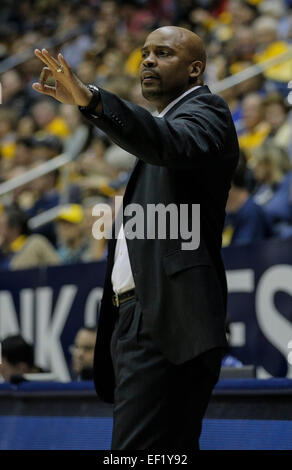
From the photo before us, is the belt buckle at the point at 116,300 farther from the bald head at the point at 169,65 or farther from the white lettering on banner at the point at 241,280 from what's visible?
the white lettering on banner at the point at 241,280

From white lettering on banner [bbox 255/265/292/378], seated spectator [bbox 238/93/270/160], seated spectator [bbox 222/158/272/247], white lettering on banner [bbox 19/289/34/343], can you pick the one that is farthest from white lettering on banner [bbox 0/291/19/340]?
seated spectator [bbox 238/93/270/160]

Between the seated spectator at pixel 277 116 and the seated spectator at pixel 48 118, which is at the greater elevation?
the seated spectator at pixel 48 118

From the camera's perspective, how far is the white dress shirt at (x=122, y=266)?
254cm

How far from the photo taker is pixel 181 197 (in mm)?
2436

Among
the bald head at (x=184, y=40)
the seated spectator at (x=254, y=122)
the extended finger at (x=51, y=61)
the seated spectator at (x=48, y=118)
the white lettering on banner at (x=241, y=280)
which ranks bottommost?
the white lettering on banner at (x=241, y=280)

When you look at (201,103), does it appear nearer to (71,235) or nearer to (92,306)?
(92,306)

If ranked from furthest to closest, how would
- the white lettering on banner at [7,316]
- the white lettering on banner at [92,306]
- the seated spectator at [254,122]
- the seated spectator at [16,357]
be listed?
the seated spectator at [254,122], the white lettering on banner at [7,316], the white lettering on banner at [92,306], the seated spectator at [16,357]

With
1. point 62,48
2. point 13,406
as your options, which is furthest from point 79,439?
point 62,48

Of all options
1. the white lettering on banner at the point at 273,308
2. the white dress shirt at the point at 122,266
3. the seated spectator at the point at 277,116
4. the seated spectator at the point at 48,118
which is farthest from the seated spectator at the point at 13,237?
the white dress shirt at the point at 122,266

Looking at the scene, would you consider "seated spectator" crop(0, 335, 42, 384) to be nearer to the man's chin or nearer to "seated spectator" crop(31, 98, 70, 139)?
the man's chin

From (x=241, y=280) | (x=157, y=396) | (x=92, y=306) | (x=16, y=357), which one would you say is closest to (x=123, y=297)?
(x=157, y=396)

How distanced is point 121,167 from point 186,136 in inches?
238

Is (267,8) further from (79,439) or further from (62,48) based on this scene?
(79,439)

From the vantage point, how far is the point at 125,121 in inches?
88.4
